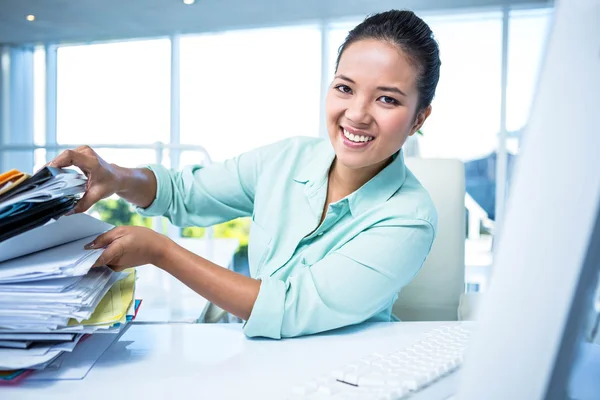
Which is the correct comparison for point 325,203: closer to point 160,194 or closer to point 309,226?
point 309,226

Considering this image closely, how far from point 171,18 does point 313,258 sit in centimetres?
519

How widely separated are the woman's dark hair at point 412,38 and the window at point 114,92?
491cm

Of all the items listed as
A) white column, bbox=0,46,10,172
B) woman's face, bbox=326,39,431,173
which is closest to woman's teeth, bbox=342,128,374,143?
woman's face, bbox=326,39,431,173

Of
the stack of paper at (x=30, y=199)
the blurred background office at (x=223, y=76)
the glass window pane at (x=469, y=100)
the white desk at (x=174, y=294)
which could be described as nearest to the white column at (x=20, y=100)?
the blurred background office at (x=223, y=76)

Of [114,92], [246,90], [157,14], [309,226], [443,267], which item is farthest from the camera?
[114,92]

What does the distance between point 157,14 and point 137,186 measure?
496cm

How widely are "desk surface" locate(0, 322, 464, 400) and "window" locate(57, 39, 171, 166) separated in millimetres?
5129

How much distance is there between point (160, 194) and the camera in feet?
3.63

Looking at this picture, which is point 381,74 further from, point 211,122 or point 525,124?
point 211,122

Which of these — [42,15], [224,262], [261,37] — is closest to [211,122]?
[261,37]

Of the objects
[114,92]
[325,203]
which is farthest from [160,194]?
[114,92]

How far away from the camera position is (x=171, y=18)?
5.54 meters

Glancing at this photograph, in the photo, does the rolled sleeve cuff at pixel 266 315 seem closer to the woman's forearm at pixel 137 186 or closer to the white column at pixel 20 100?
the woman's forearm at pixel 137 186

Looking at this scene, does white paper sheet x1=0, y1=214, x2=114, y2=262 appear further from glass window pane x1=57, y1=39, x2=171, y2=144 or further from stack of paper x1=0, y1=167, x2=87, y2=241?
glass window pane x1=57, y1=39, x2=171, y2=144
